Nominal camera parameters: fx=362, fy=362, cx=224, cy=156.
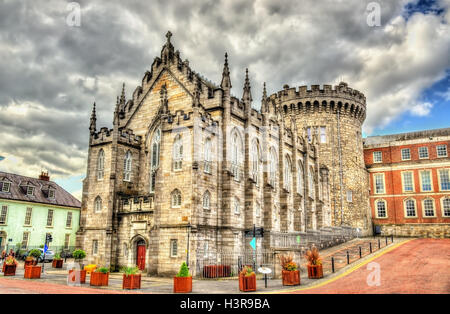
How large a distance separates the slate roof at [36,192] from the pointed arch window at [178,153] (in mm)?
28441

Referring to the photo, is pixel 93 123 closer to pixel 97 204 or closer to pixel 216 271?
pixel 97 204

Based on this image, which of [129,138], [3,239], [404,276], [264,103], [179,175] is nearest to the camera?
[404,276]

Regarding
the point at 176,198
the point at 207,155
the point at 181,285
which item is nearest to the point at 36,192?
the point at 176,198

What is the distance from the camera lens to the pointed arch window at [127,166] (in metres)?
30.2

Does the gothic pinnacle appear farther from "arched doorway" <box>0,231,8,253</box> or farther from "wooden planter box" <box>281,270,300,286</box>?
"arched doorway" <box>0,231,8,253</box>

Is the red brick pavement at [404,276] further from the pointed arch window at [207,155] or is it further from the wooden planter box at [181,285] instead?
the pointed arch window at [207,155]

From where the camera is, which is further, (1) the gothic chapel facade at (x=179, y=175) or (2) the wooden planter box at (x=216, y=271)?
(1) the gothic chapel facade at (x=179, y=175)

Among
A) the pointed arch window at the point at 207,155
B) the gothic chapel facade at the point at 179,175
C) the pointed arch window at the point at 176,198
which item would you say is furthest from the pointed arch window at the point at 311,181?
the pointed arch window at the point at 176,198

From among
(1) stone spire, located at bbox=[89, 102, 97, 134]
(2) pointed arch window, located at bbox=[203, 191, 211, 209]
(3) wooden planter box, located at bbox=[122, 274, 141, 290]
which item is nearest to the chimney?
(1) stone spire, located at bbox=[89, 102, 97, 134]

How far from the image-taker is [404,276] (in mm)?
18188

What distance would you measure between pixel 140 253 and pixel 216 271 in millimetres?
6710

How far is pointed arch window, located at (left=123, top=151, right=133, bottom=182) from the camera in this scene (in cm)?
3020
